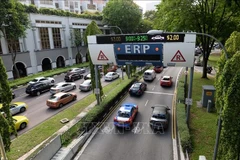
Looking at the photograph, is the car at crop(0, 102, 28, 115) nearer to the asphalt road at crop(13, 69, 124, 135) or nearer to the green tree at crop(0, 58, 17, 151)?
the asphalt road at crop(13, 69, 124, 135)

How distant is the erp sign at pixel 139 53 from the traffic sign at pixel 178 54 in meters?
0.47

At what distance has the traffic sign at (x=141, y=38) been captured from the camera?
1387 centimetres

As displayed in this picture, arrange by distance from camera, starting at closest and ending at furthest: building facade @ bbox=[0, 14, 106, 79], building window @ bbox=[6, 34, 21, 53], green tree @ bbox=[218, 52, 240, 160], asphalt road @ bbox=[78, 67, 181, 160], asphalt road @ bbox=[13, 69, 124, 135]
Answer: green tree @ bbox=[218, 52, 240, 160], asphalt road @ bbox=[78, 67, 181, 160], asphalt road @ bbox=[13, 69, 124, 135], building window @ bbox=[6, 34, 21, 53], building facade @ bbox=[0, 14, 106, 79]

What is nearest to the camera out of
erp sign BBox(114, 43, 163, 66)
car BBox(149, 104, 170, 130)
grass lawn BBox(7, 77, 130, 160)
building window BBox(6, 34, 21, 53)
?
grass lawn BBox(7, 77, 130, 160)

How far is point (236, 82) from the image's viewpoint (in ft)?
22.4

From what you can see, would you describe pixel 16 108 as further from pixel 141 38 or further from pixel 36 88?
pixel 141 38

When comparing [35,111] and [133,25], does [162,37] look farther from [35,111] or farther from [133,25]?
[133,25]

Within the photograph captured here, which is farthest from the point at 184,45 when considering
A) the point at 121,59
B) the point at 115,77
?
the point at 115,77

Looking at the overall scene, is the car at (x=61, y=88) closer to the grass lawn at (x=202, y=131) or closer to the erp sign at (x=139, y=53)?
the erp sign at (x=139, y=53)

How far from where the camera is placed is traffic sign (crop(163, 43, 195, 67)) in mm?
13992

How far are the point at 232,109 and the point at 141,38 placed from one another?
9.26 meters

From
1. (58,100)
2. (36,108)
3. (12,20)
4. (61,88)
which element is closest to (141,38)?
(58,100)

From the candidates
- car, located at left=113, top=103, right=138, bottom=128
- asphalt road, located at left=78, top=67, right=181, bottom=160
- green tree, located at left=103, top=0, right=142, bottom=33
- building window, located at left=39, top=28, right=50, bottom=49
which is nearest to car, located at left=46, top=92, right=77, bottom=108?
asphalt road, located at left=78, top=67, right=181, bottom=160

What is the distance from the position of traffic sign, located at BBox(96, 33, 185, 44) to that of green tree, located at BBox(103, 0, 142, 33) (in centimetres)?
4286
